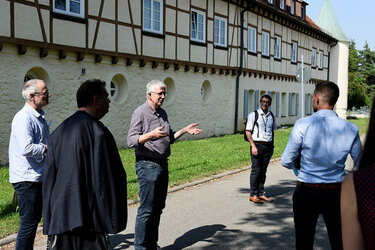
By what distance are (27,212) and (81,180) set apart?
4.75ft

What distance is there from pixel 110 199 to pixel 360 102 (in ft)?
147

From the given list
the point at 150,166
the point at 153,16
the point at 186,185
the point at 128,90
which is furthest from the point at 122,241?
the point at 153,16

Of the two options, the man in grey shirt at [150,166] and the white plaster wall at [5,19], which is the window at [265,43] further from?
the man in grey shirt at [150,166]

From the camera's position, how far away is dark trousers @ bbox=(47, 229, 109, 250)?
317 cm

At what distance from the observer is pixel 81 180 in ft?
10.2

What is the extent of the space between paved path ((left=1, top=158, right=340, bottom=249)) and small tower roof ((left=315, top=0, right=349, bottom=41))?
34.1 metres

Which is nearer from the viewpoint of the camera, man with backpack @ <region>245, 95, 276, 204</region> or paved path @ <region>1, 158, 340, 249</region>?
paved path @ <region>1, 158, 340, 249</region>

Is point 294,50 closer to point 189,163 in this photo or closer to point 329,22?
point 329,22

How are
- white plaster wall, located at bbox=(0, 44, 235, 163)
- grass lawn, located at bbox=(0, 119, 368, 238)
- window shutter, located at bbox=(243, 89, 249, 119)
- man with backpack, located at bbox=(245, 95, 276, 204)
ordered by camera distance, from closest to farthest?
grass lawn, located at bbox=(0, 119, 368, 238) → man with backpack, located at bbox=(245, 95, 276, 204) → white plaster wall, located at bbox=(0, 44, 235, 163) → window shutter, located at bbox=(243, 89, 249, 119)

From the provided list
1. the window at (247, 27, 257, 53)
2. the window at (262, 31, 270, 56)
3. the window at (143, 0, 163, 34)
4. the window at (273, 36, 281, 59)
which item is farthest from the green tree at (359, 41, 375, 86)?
the window at (143, 0, 163, 34)

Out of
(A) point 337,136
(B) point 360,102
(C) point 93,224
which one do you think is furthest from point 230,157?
(B) point 360,102

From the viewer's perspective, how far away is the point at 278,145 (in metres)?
17.6

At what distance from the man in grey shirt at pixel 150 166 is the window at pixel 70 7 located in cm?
926

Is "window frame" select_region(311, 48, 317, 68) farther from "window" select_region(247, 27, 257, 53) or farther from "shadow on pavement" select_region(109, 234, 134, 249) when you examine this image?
"shadow on pavement" select_region(109, 234, 134, 249)
